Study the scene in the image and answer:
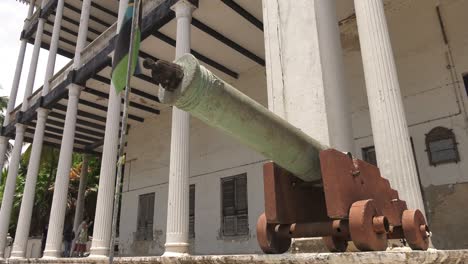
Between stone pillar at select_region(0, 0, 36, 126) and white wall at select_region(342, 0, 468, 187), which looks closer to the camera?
white wall at select_region(342, 0, 468, 187)

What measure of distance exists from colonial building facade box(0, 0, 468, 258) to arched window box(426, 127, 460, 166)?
0.03m

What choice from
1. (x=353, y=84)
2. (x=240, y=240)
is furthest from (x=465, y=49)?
(x=240, y=240)

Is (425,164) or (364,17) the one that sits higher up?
(364,17)

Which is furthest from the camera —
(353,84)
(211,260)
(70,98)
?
(70,98)

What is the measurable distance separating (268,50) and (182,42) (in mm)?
4172

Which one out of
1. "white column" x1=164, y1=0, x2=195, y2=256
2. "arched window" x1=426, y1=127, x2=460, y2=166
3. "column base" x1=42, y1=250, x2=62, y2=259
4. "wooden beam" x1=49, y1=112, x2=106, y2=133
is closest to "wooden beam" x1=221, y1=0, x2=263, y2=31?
"white column" x1=164, y1=0, x2=195, y2=256

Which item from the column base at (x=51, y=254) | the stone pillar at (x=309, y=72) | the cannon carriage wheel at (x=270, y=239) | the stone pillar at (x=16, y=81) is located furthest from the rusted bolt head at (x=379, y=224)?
the stone pillar at (x=16, y=81)

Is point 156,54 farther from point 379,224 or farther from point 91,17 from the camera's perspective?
point 379,224

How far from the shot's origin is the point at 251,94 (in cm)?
1329

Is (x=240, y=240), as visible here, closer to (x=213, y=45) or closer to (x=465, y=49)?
(x=213, y=45)

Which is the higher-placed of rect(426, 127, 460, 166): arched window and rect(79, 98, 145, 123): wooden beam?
rect(79, 98, 145, 123): wooden beam

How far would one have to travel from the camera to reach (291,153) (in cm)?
224

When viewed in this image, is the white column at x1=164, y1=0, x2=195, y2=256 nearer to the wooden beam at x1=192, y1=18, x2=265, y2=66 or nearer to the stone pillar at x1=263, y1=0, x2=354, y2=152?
the wooden beam at x1=192, y1=18, x2=265, y2=66

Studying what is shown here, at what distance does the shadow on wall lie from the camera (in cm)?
787
